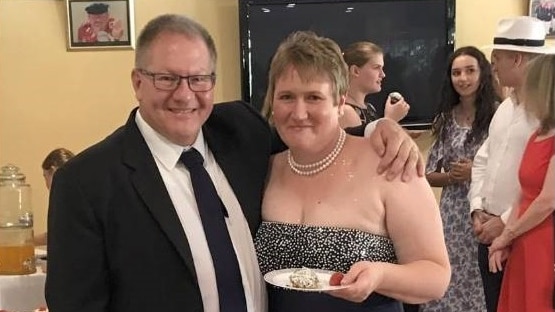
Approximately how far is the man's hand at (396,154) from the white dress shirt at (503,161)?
111 centimetres

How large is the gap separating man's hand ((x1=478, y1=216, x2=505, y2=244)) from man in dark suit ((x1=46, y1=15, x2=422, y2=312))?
4.22ft

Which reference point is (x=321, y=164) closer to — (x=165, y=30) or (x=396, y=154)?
(x=396, y=154)

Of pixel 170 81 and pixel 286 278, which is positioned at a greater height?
pixel 170 81

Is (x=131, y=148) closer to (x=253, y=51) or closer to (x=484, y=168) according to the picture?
(x=484, y=168)

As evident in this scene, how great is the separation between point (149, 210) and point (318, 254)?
1.19ft

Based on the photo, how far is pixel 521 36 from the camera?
299 cm

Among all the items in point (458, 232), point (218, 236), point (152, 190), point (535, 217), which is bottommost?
point (458, 232)

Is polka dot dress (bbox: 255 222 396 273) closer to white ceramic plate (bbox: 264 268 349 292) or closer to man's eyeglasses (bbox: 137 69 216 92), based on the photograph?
white ceramic plate (bbox: 264 268 349 292)

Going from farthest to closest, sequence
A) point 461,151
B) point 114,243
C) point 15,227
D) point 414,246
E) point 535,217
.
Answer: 1. point 461,151
2. point 535,217
3. point 15,227
4. point 414,246
5. point 114,243

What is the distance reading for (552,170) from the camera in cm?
233

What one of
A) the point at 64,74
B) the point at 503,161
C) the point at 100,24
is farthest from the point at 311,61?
the point at 64,74

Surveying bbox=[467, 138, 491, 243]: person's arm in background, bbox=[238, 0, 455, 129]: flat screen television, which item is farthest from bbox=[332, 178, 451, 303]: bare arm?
bbox=[238, 0, 455, 129]: flat screen television

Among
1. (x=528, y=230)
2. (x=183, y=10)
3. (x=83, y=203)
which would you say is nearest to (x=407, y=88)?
(x=183, y=10)

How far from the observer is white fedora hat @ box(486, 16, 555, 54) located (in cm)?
294
